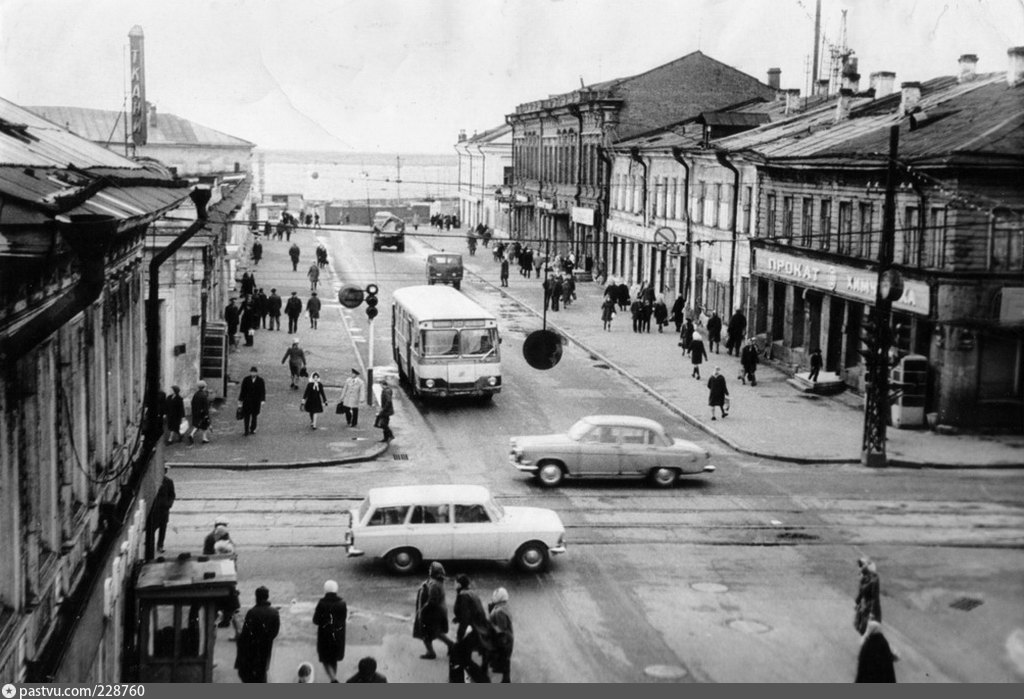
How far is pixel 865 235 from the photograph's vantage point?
31562 millimetres

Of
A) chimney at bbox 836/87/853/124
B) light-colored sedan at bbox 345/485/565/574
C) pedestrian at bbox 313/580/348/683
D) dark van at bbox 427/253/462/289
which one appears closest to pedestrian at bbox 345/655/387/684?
pedestrian at bbox 313/580/348/683

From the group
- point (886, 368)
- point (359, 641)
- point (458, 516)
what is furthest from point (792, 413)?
point (359, 641)

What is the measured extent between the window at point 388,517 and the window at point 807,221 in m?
20.5

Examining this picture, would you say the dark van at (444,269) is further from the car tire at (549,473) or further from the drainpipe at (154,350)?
the drainpipe at (154,350)

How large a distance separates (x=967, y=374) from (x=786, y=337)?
18.4 metres

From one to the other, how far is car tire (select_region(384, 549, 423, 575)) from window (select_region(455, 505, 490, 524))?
2.47 ft

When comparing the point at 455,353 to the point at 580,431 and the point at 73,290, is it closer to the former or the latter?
the point at 580,431

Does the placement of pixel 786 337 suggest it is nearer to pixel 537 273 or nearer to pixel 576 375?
pixel 576 375

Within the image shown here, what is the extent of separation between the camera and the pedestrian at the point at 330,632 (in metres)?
14.3

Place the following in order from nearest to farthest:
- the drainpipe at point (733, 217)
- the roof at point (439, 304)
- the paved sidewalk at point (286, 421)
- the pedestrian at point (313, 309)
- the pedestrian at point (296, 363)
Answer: the paved sidewalk at point (286, 421), the roof at point (439, 304), the pedestrian at point (296, 363), the drainpipe at point (733, 217), the pedestrian at point (313, 309)

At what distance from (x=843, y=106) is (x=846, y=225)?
31.4 feet

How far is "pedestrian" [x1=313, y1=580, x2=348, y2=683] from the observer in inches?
562

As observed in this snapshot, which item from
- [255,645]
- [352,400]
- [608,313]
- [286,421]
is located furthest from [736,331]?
[255,645]

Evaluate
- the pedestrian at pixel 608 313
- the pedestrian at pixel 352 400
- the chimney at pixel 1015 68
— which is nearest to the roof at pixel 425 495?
the pedestrian at pixel 352 400
